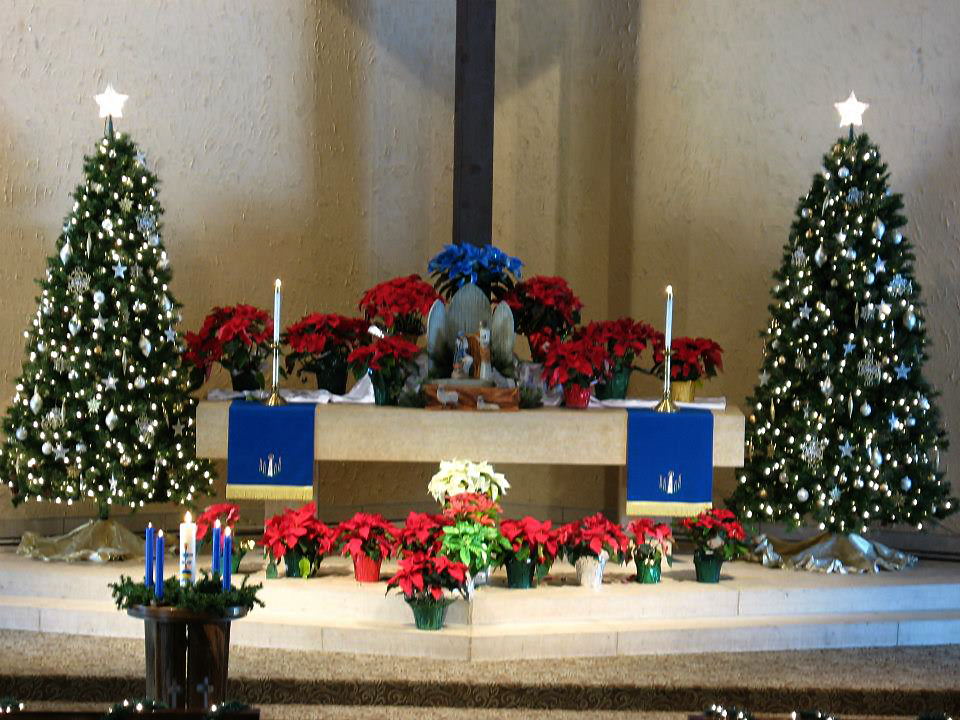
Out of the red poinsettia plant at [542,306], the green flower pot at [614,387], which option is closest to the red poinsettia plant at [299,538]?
the red poinsettia plant at [542,306]

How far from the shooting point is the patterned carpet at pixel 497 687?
6.14 m

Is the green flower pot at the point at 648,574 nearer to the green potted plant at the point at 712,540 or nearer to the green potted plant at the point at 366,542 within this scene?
the green potted plant at the point at 712,540

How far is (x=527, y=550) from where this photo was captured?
712cm

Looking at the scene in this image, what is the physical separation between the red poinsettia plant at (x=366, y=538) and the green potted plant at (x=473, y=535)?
35 cm

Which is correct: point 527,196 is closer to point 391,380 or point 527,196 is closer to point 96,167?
point 391,380

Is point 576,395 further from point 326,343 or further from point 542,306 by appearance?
point 326,343

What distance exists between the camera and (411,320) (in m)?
8.32

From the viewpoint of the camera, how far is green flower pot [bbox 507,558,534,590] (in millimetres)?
7219

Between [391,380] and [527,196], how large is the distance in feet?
9.05

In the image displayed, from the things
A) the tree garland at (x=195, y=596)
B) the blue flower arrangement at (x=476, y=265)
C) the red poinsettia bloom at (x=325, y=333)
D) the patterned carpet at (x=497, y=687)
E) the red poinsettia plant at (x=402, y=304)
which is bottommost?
the patterned carpet at (x=497, y=687)

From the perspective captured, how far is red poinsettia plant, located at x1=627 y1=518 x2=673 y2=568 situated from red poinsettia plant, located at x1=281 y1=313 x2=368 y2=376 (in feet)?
6.54

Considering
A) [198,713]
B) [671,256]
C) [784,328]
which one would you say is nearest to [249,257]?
[671,256]

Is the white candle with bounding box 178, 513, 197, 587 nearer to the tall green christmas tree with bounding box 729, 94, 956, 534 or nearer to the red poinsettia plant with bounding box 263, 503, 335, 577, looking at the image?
the red poinsettia plant with bounding box 263, 503, 335, 577

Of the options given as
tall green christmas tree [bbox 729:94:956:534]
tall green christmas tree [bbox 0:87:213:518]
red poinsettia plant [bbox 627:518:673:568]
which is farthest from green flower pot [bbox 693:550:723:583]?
tall green christmas tree [bbox 0:87:213:518]
